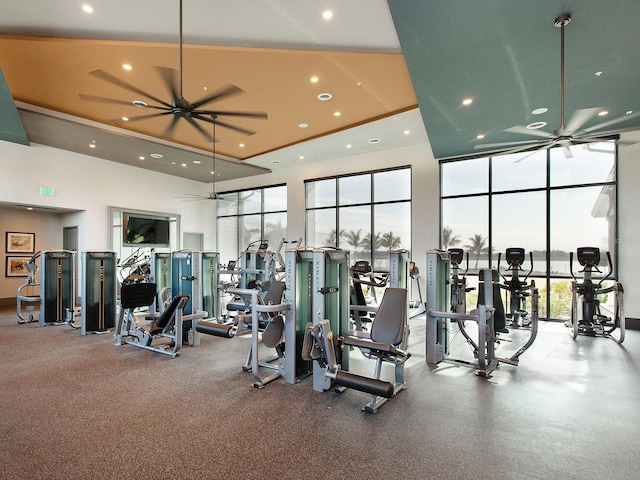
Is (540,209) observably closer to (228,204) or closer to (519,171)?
(519,171)

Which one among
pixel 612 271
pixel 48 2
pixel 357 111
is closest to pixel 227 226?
pixel 357 111

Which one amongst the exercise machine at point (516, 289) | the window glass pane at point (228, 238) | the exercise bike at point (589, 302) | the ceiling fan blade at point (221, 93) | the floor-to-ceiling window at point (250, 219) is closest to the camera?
the ceiling fan blade at point (221, 93)

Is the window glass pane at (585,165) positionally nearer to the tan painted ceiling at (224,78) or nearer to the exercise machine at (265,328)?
the tan painted ceiling at (224,78)

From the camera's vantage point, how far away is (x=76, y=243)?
9.27m

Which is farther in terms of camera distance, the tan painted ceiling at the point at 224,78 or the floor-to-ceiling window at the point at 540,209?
the floor-to-ceiling window at the point at 540,209

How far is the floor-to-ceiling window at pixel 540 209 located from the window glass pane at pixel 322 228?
10.3 feet

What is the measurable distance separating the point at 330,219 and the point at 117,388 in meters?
7.28

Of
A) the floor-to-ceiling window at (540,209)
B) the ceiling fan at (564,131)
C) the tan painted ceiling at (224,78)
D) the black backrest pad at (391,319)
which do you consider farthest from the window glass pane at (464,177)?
the black backrest pad at (391,319)

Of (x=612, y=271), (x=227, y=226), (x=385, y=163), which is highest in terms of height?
(x=385, y=163)

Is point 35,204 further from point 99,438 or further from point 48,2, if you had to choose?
point 99,438

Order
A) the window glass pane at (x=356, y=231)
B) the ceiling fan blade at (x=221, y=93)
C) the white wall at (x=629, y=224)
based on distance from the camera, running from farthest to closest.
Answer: the window glass pane at (x=356, y=231) → the white wall at (x=629, y=224) → the ceiling fan blade at (x=221, y=93)

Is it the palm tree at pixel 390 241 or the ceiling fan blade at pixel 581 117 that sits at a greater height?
the ceiling fan blade at pixel 581 117

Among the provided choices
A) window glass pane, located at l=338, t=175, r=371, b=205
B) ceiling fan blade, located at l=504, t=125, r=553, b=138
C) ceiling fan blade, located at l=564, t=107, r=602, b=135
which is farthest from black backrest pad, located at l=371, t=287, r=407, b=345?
window glass pane, located at l=338, t=175, r=371, b=205

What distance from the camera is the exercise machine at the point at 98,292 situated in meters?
6.14
